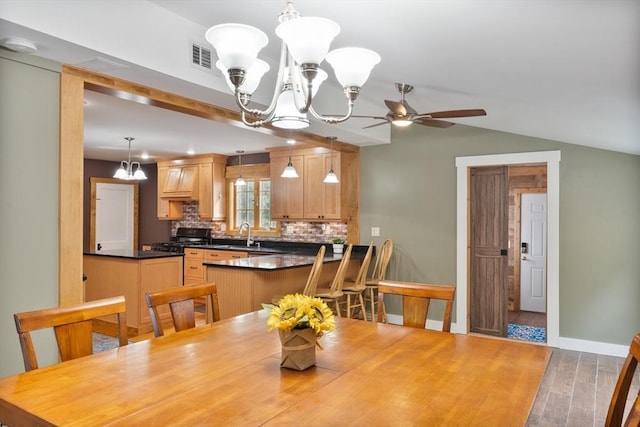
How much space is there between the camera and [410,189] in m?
5.67

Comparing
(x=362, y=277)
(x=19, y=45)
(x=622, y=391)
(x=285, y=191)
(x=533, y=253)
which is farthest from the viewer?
(x=533, y=253)

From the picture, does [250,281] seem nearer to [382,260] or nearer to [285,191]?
[382,260]

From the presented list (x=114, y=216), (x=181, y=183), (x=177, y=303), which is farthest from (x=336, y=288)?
(x=114, y=216)

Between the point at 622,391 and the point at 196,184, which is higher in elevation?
the point at 196,184

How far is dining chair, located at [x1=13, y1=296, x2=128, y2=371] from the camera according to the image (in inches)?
65.6

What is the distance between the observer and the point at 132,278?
5000 millimetres

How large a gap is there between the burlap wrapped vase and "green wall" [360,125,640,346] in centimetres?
404

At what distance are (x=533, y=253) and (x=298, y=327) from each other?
6113 millimetres

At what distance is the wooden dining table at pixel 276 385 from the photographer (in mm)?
1270

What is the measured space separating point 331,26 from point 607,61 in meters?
1.56

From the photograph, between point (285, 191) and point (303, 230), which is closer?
point (285, 191)

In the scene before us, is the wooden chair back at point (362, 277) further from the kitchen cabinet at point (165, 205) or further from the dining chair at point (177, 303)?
the kitchen cabinet at point (165, 205)

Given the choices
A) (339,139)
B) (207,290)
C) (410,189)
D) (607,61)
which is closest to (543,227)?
(410,189)

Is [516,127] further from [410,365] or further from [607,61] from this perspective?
[410,365]
